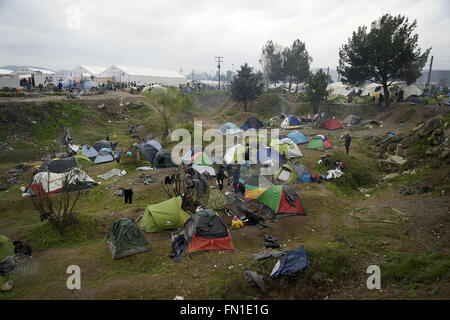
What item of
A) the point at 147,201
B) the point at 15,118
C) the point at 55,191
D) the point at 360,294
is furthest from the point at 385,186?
the point at 15,118

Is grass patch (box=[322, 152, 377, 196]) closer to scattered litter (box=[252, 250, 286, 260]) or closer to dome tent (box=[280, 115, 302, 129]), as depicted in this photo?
scattered litter (box=[252, 250, 286, 260])

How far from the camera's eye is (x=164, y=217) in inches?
453

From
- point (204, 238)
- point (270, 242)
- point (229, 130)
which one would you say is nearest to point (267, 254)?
point (270, 242)

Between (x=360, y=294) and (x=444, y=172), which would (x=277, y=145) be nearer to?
(x=444, y=172)

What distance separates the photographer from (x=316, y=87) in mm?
33406

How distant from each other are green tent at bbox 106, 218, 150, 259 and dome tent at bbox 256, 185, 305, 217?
5545mm

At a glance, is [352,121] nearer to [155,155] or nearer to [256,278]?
[155,155]

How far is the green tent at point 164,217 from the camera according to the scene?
11454mm

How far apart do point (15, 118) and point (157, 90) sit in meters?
14.0

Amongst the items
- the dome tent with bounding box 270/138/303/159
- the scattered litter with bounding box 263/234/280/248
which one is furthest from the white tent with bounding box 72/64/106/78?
the scattered litter with bounding box 263/234/280/248

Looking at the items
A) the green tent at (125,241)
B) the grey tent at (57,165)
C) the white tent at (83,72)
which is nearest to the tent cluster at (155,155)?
the grey tent at (57,165)

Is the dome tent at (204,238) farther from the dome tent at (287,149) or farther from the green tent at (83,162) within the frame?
the green tent at (83,162)

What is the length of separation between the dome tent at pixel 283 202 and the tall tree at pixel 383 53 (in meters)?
25.7

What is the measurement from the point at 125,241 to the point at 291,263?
556 cm
